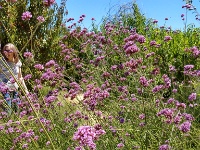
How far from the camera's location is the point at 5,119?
5.03 meters

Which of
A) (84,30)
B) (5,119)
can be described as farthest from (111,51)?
(5,119)

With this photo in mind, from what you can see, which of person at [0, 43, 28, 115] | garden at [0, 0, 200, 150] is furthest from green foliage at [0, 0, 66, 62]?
person at [0, 43, 28, 115]

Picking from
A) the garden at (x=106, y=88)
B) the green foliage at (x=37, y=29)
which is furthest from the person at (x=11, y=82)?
the green foliage at (x=37, y=29)

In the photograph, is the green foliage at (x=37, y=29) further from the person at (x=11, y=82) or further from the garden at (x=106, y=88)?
the person at (x=11, y=82)

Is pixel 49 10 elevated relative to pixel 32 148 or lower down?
elevated

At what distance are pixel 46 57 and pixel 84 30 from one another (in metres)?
4.46

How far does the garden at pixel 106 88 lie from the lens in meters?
2.99

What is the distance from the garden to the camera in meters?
2.99

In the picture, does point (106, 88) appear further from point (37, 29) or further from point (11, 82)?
point (37, 29)

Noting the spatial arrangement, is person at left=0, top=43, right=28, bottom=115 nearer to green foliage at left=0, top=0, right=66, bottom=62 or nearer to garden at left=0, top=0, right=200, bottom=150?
garden at left=0, top=0, right=200, bottom=150

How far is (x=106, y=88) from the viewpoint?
5.02 meters

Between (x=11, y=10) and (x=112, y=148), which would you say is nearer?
(x=112, y=148)

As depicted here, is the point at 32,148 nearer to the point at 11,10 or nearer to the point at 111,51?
the point at 111,51

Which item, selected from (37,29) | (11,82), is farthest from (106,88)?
(37,29)
